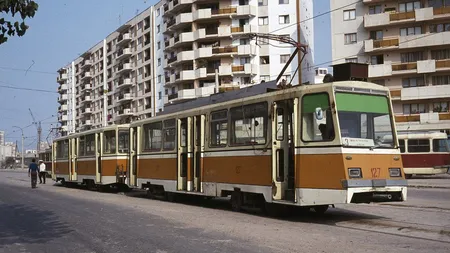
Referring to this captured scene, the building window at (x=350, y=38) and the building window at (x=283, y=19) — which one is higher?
the building window at (x=283, y=19)

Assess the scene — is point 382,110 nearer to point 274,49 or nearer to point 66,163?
point 66,163

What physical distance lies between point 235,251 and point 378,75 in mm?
44453

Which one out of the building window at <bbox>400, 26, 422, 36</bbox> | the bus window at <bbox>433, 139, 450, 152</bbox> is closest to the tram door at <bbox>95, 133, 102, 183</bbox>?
the bus window at <bbox>433, 139, 450, 152</bbox>

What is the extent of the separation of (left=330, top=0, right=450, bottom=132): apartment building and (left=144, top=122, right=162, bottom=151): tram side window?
3190 centimetres

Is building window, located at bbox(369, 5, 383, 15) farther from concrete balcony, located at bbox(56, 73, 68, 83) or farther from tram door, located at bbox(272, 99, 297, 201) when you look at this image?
concrete balcony, located at bbox(56, 73, 68, 83)

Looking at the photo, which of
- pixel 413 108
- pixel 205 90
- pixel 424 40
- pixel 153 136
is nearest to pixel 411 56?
pixel 424 40

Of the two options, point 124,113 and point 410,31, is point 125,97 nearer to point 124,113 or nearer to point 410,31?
point 124,113

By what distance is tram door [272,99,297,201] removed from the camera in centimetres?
1194

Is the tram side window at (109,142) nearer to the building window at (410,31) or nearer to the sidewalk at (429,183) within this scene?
the sidewalk at (429,183)

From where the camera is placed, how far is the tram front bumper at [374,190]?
10633mm

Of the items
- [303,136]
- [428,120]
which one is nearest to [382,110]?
[303,136]

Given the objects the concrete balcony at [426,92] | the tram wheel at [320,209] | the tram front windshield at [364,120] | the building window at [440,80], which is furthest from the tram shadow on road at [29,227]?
the building window at [440,80]

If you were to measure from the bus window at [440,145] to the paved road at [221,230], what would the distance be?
1849cm

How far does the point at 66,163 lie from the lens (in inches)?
1184
